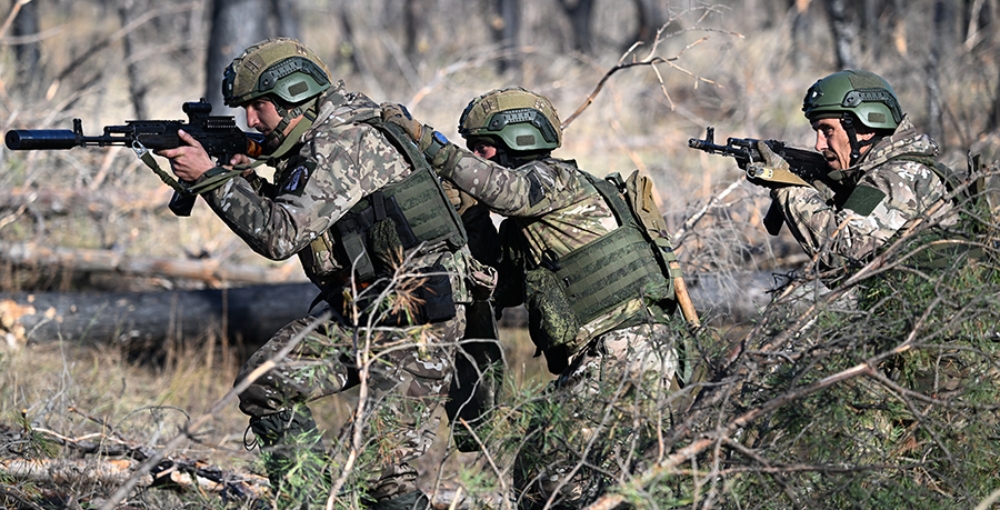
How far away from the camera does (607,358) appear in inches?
150

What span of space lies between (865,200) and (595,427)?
5.37 ft

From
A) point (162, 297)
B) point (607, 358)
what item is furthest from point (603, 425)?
point (162, 297)

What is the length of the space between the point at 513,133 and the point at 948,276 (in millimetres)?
1710

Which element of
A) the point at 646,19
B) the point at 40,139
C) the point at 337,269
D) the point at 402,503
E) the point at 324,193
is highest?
the point at 646,19

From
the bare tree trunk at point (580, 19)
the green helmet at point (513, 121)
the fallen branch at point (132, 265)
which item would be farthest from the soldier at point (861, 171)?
the bare tree trunk at point (580, 19)

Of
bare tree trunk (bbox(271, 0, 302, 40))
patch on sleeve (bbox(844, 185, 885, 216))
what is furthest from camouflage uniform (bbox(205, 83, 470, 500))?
bare tree trunk (bbox(271, 0, 302, 40))

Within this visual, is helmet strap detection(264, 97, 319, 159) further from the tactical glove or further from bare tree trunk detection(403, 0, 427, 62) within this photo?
bare tree trunk detection(403, 0, 427, 62)

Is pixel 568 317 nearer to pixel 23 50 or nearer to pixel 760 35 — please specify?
pixel 23 50

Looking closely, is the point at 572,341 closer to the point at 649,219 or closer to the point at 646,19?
the point at 649,219

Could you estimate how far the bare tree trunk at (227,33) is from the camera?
1030 centimetres

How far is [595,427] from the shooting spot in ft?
10.7

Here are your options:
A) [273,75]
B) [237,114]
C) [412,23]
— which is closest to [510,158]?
[273,75]

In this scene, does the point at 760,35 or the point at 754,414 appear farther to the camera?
the point at 760,35

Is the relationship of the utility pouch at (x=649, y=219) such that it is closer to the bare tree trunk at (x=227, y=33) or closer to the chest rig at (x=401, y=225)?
the chest rig at (x=401, y=225)
